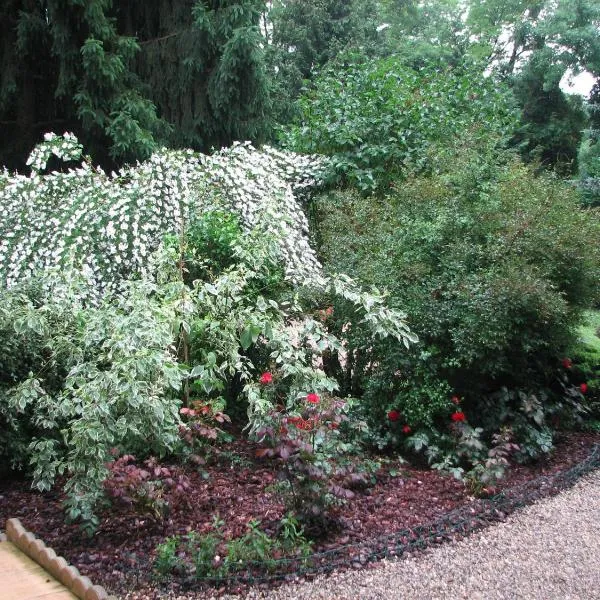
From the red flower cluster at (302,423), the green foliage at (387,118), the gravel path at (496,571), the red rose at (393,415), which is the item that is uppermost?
the green foliage at (387,118)

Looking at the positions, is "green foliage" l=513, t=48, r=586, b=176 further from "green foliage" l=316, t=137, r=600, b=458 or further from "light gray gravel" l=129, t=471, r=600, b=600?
"light gray gravel" l=129, t=471, r=600, b=600

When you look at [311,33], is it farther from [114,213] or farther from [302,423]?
[302,423]

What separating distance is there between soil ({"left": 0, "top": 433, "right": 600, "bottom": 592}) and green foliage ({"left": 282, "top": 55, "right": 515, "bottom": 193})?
3.56m

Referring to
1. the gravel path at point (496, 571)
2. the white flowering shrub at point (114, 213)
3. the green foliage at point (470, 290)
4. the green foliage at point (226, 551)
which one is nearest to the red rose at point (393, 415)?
the green foliage at point (470, 290)

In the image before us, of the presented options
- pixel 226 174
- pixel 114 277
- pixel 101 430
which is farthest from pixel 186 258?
pixel 101 430

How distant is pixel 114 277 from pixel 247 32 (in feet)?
13.6

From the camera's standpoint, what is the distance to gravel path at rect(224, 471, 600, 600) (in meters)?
2.83

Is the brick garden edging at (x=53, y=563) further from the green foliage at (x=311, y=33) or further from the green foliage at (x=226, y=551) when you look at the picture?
the green foliage at (x=311, y=33)

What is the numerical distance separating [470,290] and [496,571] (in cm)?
193

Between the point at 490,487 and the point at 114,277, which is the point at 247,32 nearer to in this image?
the point at 114,277

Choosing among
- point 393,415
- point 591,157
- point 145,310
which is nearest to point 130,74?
point 145,310

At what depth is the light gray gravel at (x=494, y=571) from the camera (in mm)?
2826

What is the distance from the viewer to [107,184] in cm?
559

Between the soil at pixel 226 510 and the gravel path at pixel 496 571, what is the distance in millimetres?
328
